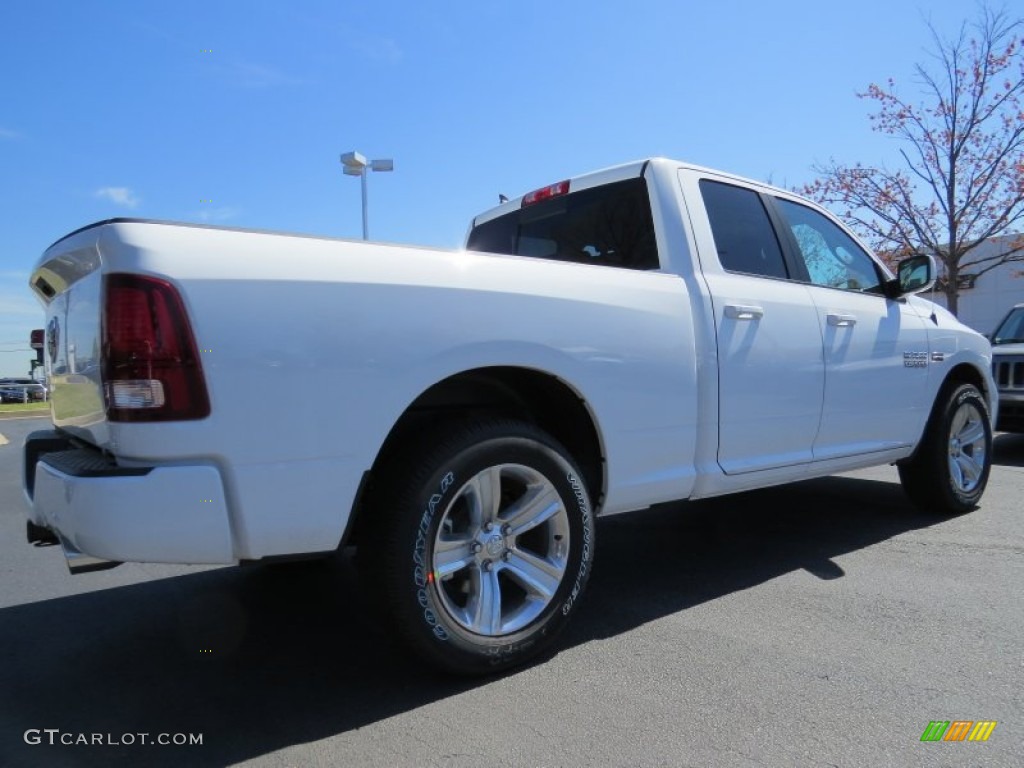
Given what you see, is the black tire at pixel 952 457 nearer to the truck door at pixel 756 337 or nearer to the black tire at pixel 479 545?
the truck door at pixel 756 337

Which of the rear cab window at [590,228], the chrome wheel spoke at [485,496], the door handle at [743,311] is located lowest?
the chrome wheel spoke at [485,496]

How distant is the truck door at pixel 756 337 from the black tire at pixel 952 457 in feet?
5.03

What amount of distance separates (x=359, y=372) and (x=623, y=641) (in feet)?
5.10

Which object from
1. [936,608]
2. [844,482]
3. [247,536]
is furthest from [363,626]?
[844,482]

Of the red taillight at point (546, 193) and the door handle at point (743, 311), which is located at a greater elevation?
the red taillight at point (546, 193)

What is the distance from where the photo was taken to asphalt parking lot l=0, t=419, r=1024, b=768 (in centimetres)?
208

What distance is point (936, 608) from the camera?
3.13 metres

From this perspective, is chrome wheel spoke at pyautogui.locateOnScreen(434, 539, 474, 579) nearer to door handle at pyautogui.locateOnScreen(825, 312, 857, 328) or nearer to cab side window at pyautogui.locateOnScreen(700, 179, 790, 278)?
cab side window at pyautogui.locateOnScreen(700, 179, 790, 278)

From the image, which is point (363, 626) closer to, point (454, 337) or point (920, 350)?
point (454, 337)

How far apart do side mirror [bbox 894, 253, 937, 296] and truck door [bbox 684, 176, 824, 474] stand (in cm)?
106

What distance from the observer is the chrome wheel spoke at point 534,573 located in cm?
259

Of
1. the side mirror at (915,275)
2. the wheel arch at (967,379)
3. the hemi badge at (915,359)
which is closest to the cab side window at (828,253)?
the side mirror at (915,275)

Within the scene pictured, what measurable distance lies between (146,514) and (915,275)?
14.4 ft

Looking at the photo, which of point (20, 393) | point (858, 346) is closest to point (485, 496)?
point (858, 346)
